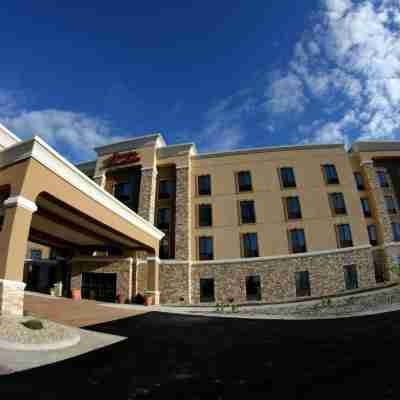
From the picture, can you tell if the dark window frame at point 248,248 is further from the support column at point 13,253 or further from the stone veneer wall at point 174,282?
the support column at point 13,253

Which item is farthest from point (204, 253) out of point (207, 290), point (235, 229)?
point (235, 229)

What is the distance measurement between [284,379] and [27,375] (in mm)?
5184

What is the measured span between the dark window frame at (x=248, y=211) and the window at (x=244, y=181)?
4.37ft

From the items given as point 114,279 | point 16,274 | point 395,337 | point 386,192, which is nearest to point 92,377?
point 16,274

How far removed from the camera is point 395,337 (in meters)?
8.29

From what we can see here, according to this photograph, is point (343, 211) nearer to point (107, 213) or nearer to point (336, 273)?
point (336, 273)

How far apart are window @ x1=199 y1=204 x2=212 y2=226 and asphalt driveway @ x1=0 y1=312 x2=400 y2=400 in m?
17.2

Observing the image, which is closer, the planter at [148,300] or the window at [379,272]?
the planter at [148,300]

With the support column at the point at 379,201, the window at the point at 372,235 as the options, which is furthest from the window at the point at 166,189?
the support column at the point at 379,201

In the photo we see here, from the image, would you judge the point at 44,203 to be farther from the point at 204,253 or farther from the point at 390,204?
the point at 390,204

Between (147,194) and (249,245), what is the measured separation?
11151 millimetres

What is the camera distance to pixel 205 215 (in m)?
28.0

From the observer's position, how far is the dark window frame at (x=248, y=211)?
27.1 metres

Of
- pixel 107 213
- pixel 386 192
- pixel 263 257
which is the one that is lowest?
pixel 263 257
